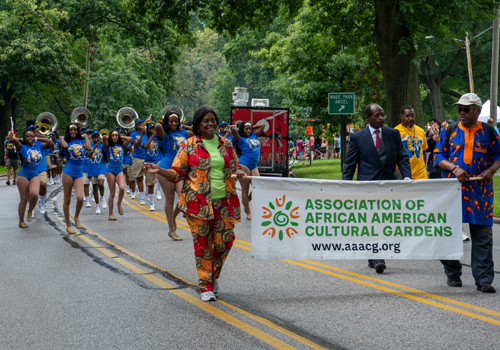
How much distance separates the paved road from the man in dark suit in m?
1.19

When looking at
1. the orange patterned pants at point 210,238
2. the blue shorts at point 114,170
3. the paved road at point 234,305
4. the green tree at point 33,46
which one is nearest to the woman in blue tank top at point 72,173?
the paved road at point 234,305

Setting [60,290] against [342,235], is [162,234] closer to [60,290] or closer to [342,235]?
[60,290]

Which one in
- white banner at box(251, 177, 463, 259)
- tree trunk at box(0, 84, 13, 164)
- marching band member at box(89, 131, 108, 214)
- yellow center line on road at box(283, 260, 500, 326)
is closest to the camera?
yellow center line on road at box(283, 260, 500, 326)

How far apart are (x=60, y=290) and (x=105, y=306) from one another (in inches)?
38.1

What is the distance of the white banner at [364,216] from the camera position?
21.8ft

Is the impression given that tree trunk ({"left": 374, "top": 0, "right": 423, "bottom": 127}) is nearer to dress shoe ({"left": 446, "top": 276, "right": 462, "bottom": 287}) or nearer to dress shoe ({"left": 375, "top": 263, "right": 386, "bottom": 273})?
dress shoe ({"left": 375, "top": 263, "right": 386, "bottom": 273})

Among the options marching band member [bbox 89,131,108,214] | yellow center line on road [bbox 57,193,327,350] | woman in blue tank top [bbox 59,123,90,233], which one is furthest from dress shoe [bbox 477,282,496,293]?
marching band member [bbox 89,131,108,214]

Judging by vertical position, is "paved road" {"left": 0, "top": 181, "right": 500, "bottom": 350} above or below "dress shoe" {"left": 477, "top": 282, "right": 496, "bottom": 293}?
below

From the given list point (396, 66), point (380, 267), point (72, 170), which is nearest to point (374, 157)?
point (380, 267)

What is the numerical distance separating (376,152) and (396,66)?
29.9 feet

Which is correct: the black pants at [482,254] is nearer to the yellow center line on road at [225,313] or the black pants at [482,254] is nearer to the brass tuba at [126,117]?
the yellow center line on road at [225,313]

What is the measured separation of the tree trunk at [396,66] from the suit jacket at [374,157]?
27.9 ft

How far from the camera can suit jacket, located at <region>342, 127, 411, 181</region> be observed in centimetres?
723

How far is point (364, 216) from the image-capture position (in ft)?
22.0
